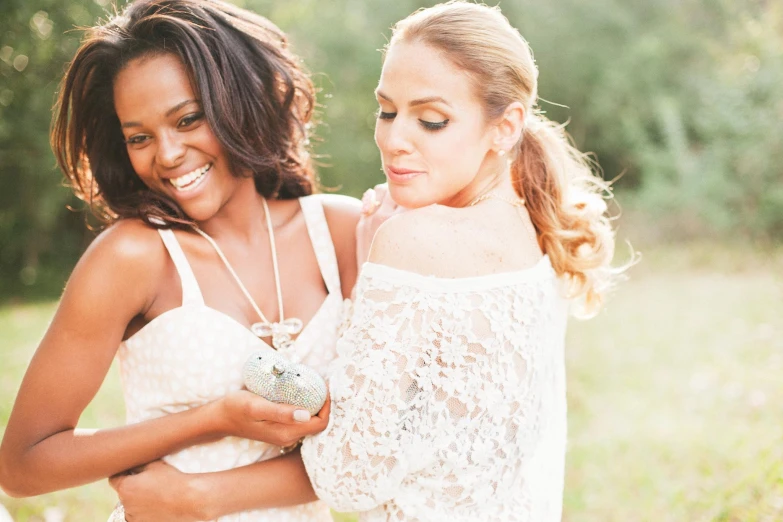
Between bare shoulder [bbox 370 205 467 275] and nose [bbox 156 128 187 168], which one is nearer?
bare shoulder [bbox 370 205 467 275]

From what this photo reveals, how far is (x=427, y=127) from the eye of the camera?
6.93ft

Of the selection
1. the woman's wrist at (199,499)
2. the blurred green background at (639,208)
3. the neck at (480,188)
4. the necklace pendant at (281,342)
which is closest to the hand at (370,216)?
the neck at (480,188)

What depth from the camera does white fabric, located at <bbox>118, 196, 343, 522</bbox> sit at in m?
2.23

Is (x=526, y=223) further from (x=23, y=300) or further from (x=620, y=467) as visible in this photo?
Result: (x=23, y=300)

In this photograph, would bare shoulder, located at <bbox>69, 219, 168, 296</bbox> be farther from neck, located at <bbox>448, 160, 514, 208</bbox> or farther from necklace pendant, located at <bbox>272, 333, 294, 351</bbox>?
neck, located at <bbox>448, 160, 514, 208</bbox>

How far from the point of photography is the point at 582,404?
661 centimetres

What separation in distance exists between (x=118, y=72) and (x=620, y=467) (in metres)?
4.32

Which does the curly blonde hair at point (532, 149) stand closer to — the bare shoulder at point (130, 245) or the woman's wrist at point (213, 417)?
the bare shoulder at point (130, 245)

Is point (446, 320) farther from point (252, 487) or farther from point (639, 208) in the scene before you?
point (639, 208)

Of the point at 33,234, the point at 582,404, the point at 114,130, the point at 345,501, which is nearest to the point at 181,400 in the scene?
the point at 345,501

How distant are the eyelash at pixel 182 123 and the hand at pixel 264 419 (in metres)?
0.84

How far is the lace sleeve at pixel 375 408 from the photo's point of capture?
1.93 m

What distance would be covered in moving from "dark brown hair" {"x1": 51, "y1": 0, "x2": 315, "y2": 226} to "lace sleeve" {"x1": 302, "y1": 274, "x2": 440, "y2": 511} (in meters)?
0.77

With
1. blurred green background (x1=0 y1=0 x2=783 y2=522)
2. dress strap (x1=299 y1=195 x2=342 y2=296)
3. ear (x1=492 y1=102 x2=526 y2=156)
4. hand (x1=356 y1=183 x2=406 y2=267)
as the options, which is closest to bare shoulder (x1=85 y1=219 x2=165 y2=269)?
dress strap (x1=299 y1=195 x2=342 y2=296)
